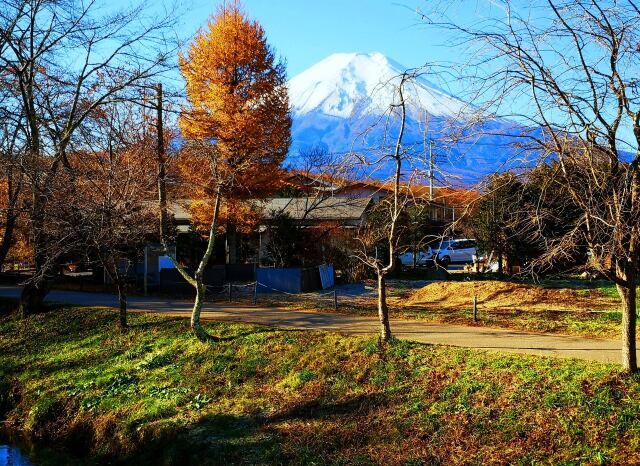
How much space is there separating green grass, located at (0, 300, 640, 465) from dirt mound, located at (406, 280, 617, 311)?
657 centimetres

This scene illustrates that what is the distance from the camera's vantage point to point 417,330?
1283cm

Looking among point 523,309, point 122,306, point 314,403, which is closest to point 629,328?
point 314,403

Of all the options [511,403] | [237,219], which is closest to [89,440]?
[511,403]

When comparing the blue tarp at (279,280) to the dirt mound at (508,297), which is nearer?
the dirt mound at (508,297)

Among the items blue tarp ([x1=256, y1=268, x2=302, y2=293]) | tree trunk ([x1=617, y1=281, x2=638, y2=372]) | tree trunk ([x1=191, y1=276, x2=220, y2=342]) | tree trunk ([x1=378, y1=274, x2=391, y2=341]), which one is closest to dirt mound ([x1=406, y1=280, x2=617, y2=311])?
blue tarp ([x1=256, y1=268, x2=302, y2=293])

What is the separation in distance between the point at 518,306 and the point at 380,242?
353 inches

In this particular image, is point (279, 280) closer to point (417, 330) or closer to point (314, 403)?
point (417, 330)

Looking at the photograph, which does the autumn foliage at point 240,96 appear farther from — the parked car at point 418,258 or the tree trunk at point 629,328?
the tree trunk at point 629,328

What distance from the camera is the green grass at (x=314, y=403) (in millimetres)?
7688

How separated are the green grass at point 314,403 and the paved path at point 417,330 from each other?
3.07ft

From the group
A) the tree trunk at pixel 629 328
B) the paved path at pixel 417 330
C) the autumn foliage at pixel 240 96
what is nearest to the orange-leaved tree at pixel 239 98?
the autumn foliage at pixel 240 96

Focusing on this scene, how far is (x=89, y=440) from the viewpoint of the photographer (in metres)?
10.6

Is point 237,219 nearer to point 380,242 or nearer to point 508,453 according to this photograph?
point 380,242

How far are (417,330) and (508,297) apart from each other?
571cm
